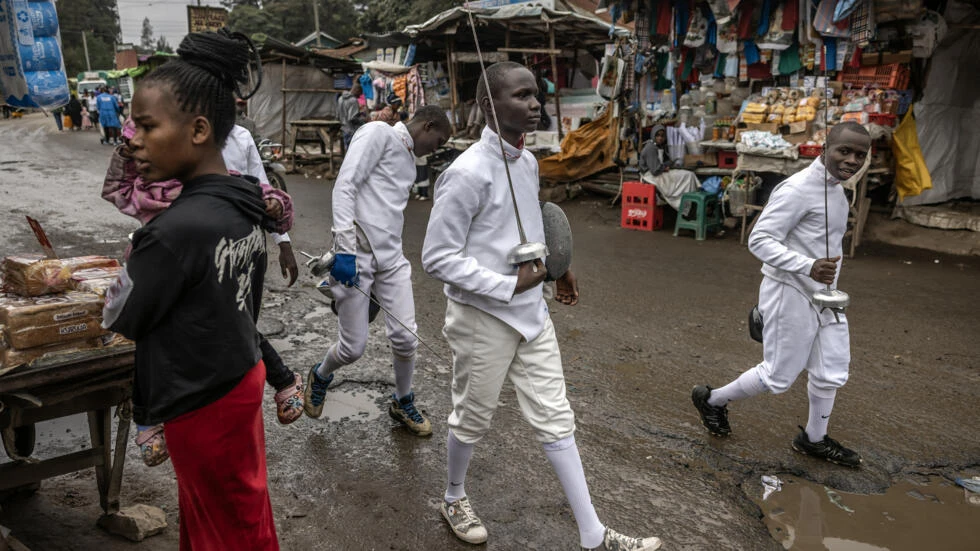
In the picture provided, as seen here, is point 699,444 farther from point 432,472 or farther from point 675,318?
point 675,318

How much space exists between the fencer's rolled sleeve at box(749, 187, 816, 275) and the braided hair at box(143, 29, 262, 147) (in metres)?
2.60

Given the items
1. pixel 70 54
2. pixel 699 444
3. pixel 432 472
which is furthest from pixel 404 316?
pixel 70 54

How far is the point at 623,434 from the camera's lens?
12.8 ft

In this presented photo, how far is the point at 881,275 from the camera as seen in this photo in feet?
24.6

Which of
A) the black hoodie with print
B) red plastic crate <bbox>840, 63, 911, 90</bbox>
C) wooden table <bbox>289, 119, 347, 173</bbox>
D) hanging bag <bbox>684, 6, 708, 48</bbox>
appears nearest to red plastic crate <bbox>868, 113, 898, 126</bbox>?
red plastic crate <bbox>840, 63, 911, 90</bbox>

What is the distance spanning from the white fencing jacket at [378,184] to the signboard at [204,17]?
22027 mm

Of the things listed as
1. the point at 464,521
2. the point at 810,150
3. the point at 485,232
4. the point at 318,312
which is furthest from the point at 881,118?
the point at 464,521

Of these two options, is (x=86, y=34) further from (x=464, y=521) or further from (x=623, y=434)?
(x=464, y=521)

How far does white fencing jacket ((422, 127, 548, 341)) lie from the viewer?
256 cm

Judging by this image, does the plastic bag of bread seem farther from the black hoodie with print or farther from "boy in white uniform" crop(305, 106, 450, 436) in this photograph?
"boy in white uniform" crop(305, 106, 450, 436)

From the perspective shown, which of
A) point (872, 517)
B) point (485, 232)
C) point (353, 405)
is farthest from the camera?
point (353, 405)

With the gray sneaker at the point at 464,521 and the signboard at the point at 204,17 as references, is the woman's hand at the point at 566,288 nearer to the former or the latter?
the gray sneaker at the point at 464,521

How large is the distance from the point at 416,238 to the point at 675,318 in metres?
4.37

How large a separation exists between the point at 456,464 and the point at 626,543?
751 millimetres
